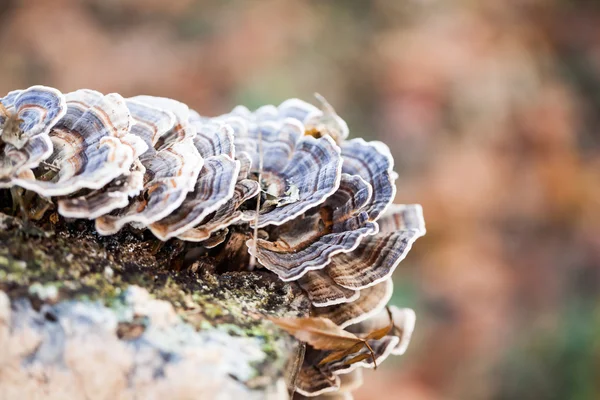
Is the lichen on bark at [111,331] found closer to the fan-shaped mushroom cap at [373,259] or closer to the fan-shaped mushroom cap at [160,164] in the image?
the fan-shaped mushroom cap at [160,164]

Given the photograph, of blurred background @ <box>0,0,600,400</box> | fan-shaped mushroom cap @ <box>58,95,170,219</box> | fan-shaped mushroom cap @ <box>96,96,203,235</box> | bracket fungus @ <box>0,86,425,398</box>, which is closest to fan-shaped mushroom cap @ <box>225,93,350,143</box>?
bracket fungus @ <box>0,86,425,398</box>

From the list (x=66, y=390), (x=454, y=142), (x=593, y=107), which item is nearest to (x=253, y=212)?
(x=66, y=390)

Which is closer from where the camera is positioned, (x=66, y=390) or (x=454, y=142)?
(x=66, y=390)

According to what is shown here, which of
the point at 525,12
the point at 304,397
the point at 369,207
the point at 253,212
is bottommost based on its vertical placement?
the point at 304,397

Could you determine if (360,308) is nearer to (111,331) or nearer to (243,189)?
(243,189)

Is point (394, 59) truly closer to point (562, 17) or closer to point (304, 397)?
point (562, 17)

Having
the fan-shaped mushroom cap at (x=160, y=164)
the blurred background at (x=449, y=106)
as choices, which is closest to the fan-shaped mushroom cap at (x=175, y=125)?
the fan-shaped mushroom cap at (x=160, y=164)
